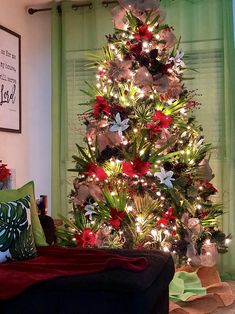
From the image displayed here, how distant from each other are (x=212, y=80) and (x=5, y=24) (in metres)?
1.85

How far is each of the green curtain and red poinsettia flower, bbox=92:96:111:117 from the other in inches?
40.3

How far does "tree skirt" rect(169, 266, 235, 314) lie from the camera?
9.59 feet

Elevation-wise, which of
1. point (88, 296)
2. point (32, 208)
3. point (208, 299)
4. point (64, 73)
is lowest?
point (208, 299)

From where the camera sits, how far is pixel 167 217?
314 centimetres

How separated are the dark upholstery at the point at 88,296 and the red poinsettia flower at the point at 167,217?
1.16 meters

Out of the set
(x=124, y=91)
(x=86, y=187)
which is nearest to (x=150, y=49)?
(x=124, y=91)

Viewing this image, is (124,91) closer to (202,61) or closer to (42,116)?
(202,61)

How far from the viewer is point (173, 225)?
10.4 ft

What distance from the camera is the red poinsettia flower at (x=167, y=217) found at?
3133 millimetres

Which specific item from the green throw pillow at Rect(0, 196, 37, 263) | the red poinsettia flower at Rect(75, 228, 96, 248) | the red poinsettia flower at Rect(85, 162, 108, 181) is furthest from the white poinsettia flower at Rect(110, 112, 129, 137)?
the green throw pillow at Rect(0, 196, 37, 263)

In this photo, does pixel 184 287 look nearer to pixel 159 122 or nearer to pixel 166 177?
pixel 166 177

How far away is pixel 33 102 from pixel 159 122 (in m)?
1.56

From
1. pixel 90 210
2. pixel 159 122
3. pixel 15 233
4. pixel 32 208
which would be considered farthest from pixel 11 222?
pixel 159 122

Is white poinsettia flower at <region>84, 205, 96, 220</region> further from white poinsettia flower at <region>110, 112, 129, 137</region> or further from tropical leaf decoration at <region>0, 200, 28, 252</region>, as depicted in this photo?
tropical leaf decoration at <region>0, 200, 28, 252</region>
